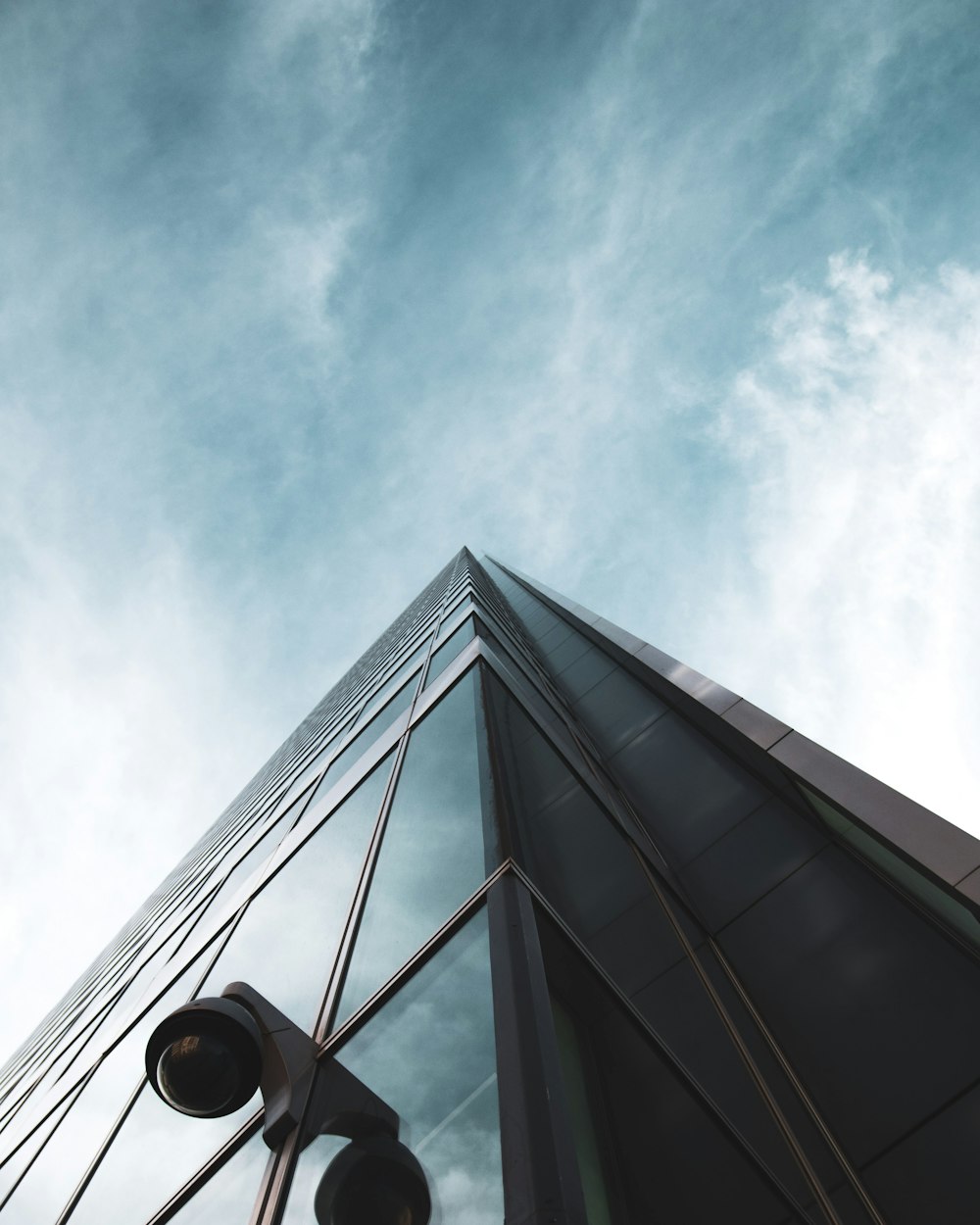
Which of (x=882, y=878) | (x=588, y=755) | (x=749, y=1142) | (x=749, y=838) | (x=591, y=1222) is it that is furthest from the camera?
(x=588, y=755)

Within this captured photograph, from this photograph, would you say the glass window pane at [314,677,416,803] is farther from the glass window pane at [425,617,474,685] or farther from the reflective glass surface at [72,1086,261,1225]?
the reflective glass surface at [72,1086,261,1225]

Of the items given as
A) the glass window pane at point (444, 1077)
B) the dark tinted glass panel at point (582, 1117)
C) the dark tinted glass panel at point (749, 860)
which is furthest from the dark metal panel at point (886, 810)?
the glass window pane at point (444, 1077)

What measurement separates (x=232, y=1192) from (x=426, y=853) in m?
2.21

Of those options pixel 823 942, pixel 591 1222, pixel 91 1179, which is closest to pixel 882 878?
pixel 823 942

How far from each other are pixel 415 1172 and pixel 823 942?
423 cm

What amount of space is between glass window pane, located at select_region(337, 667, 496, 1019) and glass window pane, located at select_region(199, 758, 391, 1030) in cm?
36

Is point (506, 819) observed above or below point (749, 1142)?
above

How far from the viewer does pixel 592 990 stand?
4.00m

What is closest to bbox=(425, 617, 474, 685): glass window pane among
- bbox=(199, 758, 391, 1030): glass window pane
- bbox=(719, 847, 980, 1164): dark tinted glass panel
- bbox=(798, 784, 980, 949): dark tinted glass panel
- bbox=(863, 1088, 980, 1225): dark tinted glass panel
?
bbox=(199, 758, 391, 1030): glass window pane

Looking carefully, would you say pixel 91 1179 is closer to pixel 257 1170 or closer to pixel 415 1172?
pixel 257 1170

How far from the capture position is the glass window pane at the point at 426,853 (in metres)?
4.44

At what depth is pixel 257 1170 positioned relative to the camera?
11.8 ft

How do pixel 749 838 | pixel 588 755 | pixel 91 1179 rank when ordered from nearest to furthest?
1. pixel 91 1179
2. pixel 749 838
3. pixel 588 755

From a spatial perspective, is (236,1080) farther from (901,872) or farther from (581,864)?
(901,872)
